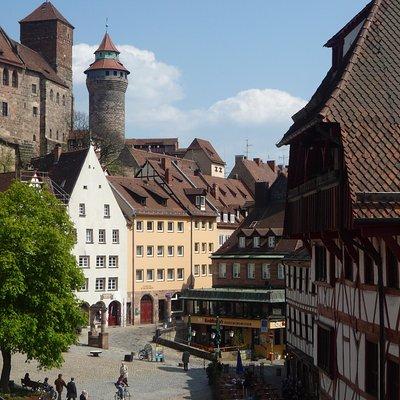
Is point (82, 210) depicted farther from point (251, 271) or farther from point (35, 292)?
point (35, 292)

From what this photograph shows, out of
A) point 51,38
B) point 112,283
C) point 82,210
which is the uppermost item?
point 51,38

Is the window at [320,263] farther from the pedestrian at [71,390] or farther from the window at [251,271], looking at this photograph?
the window at [251,271]

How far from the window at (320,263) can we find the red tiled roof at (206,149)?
106 metres

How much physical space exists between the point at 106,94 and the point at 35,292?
93.6 meters

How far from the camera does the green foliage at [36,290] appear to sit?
36531mm

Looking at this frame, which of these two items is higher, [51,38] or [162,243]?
[51,38]

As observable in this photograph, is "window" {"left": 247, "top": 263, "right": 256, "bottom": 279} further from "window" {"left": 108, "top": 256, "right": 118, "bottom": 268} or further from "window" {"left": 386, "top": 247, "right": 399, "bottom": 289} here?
"window" {"left": 386, "top": 247, "right": 399, "bottom": 289}

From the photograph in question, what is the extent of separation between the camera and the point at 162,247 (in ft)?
257

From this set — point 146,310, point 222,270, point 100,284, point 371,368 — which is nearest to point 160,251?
point 146,310

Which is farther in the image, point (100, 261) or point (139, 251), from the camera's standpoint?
point (139, 251)

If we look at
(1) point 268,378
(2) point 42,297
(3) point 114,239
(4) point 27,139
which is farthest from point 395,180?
(4) point 27,139

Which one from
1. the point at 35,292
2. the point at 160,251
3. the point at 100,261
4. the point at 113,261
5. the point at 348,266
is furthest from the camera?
the point at 160,251

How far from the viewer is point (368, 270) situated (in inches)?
804

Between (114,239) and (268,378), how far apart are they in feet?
96.8
